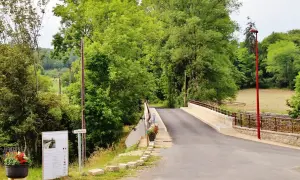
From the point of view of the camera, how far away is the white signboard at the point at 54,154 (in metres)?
12.4

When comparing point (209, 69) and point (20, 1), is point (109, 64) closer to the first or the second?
point (20, 1)

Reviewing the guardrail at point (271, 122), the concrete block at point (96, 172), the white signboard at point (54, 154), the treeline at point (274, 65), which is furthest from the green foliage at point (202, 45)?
the treeline at point (274, 65)

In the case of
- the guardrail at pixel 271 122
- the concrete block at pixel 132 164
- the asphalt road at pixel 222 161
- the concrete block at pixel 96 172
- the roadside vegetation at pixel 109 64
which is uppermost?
the roadside vegetation at pixel 109 64

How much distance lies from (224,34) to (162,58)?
10249 millimetres

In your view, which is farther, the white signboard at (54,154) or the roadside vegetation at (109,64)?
the roadside vegetation at (109,64)

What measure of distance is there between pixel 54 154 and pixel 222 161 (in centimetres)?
828

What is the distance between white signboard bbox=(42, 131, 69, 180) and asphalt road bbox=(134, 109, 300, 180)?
9.26ft

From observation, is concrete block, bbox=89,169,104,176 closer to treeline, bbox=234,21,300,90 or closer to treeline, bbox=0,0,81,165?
treeline, bbox=0,0,81,165

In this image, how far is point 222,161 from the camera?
1797cm

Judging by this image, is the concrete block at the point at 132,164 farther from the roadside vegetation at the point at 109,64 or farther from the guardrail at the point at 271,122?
the guardrail at the point at 271,122

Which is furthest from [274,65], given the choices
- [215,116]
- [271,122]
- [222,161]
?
[222,161]

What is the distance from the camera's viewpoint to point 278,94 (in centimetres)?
10262

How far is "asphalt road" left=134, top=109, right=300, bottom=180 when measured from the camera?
14.6 meters

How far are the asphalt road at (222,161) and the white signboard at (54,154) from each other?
2.82 m
